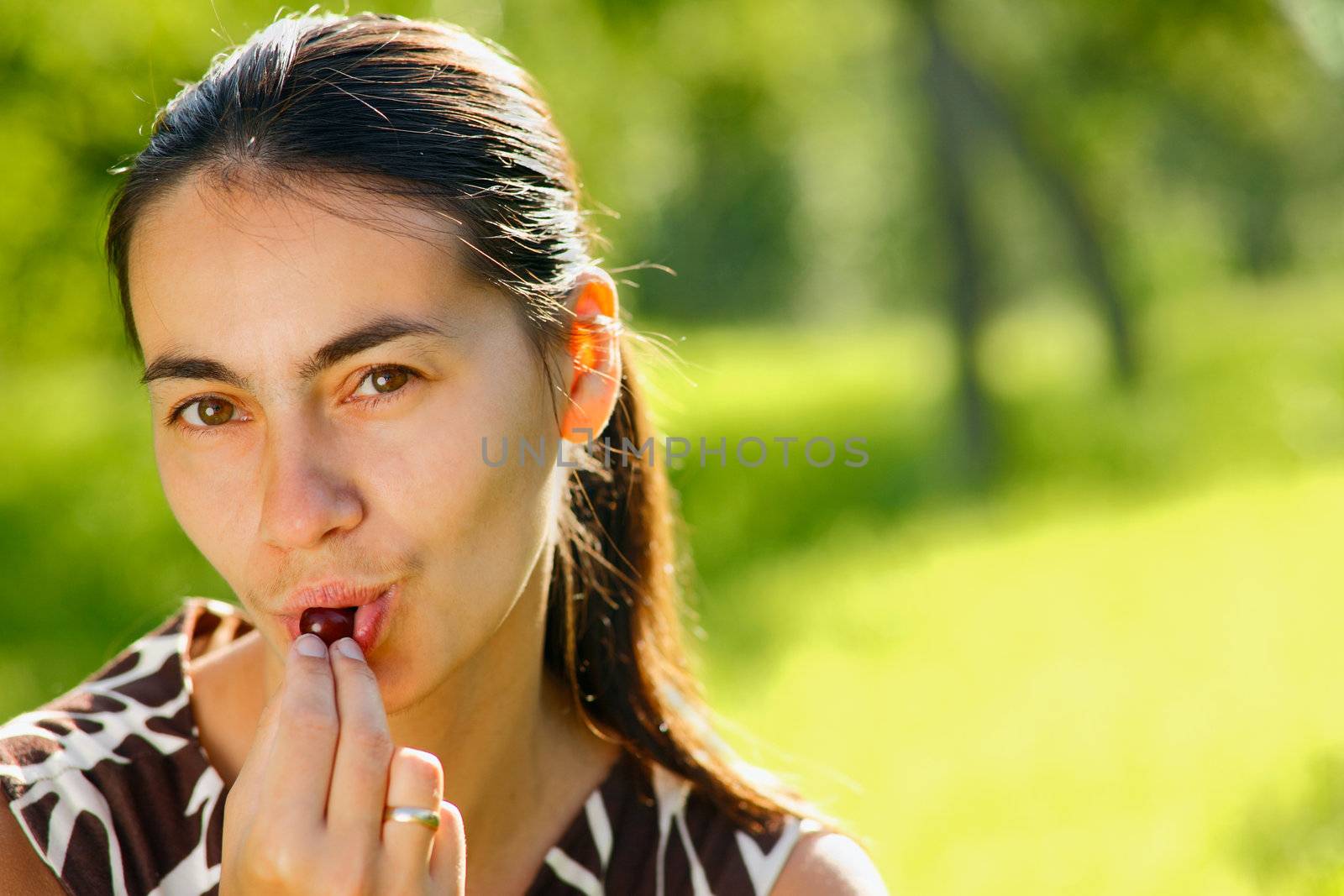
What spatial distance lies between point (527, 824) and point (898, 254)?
37672 mm

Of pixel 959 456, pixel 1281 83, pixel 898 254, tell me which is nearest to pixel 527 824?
pixel 959 456

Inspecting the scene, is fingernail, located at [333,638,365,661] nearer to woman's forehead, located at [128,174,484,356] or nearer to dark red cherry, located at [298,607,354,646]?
dark red cherry, located at [298,607,354,646]

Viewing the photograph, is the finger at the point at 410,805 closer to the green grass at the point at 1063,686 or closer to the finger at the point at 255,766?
the finger at the point at 255,766

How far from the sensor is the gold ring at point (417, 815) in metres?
1.70

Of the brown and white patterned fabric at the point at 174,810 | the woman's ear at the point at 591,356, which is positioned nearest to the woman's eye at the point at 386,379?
the woman's ear at the point at 591,356

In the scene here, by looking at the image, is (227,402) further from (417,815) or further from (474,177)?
(417,815)

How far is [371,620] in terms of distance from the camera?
1959mm

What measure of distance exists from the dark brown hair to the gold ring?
0.79 metres

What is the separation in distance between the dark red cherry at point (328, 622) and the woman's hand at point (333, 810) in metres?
0.14

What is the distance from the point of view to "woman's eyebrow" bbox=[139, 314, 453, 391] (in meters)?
1.93

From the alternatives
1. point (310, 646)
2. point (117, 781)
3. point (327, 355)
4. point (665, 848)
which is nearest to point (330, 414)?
point (327, 355)

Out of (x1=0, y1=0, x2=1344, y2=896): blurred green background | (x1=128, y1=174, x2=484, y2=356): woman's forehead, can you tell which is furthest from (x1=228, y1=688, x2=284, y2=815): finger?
(x1=0, y1=0, x2=1344, y2=896): blurred green background

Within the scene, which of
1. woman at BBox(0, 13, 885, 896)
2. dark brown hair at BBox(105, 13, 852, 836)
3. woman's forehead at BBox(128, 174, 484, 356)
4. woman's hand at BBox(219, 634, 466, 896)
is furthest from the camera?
dark brown hair at BBox(105, 13, 852, 836)

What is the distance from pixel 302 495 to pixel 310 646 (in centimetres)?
21
